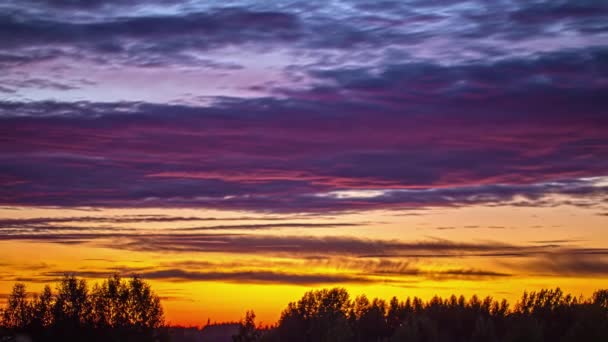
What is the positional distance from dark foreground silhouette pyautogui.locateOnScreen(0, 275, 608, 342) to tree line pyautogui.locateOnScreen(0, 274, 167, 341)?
0.11 m

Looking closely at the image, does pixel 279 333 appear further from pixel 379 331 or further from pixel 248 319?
pixel 379 331

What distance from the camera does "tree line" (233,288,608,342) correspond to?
112481 millimetres

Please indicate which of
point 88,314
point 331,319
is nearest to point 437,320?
point 331,319

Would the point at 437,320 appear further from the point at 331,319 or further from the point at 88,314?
the point at 88,314

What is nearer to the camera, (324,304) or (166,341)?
(166,341)

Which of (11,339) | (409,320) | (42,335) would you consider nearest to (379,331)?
(409,320)

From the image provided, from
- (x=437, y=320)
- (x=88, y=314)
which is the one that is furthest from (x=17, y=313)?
(x=437, y=320)

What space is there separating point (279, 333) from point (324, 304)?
8746 millimetres

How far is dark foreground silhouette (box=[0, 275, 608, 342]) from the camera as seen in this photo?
108750 mm

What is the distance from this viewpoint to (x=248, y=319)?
5522 inches

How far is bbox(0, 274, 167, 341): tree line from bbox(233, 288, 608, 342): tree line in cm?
2464

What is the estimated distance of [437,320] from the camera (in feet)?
430

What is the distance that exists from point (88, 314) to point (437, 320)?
4825 centimetres

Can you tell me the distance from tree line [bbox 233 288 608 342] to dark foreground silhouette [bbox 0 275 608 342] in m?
0.13
